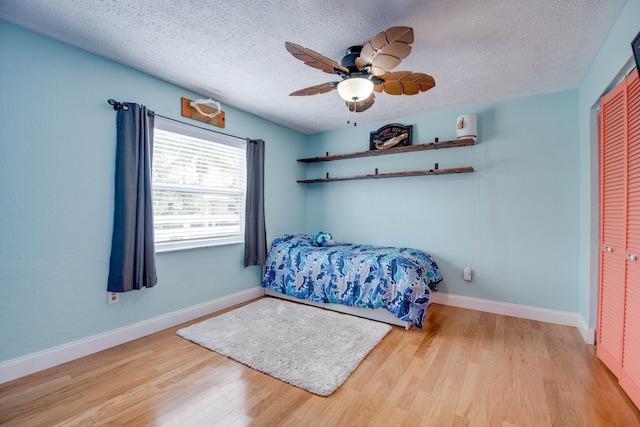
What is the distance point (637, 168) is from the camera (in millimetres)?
1609

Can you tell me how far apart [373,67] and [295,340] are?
2273 mm

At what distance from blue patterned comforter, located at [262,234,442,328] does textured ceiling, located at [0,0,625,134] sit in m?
1.88

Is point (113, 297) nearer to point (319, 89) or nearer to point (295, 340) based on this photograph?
point (295, 340)

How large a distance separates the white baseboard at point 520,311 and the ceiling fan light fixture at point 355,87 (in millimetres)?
2697

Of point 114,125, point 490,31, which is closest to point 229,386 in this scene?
point 114,125

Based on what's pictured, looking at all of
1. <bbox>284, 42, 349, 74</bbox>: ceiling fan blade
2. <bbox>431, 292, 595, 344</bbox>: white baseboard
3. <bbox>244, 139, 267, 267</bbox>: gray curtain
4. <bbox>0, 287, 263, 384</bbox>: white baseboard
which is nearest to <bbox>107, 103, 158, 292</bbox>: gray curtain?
<bbox>0, 287, 263, 384</bbox>: white baseboard

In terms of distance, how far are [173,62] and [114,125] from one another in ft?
2.47

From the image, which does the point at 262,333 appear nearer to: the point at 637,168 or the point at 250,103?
the point at 250,103

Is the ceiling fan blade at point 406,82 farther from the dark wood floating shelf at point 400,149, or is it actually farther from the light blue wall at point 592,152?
the dark wood floating shelf at point 400,149

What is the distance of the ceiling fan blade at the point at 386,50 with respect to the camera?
4.90 ft

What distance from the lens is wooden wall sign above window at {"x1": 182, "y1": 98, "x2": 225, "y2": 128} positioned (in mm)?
2877

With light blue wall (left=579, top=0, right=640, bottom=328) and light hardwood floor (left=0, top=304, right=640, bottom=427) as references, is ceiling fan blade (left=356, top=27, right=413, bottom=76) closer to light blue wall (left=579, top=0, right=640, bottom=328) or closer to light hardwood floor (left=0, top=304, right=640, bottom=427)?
light blue wall (left=579, top=0, right=640, bottom=328)

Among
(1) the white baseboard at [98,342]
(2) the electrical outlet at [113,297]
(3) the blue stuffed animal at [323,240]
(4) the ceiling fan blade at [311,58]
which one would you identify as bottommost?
(1) the white baseboard at [98,342]

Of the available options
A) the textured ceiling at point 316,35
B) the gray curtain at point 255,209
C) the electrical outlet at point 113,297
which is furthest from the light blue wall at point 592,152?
the electrical outlet at point 113,297
